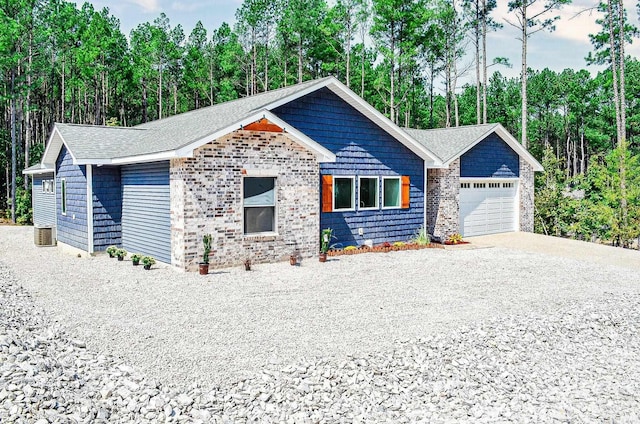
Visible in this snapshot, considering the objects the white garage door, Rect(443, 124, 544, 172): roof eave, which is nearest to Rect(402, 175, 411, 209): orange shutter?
Rect(443, 124, 544, 172): roof eave

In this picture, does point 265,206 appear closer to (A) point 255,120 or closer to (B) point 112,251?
(A) point 255,120

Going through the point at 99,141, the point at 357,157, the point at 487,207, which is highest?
the point at 99,141

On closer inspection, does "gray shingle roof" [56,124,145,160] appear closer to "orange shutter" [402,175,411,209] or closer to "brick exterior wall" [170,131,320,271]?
"brick exterior wall" [170,131,320,271]

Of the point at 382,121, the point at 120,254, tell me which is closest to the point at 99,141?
the point at 120,254

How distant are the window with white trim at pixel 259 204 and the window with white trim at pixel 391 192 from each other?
14.8ft

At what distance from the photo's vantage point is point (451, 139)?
19.2 m

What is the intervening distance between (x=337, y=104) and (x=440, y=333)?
8.97m

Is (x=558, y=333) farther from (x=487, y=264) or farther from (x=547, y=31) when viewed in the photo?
(x=547, y=31)

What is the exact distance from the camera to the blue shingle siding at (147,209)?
38.1ft

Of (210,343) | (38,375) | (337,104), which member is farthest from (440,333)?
(337,104)

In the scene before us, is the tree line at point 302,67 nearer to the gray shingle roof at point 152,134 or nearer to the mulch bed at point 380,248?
the mulch bed at point 380,248

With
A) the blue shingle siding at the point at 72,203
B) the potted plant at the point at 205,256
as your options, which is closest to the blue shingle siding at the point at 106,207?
the blue shingle siding at the point at 72,203

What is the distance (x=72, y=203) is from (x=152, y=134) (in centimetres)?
309

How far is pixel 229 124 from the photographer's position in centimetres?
1107
